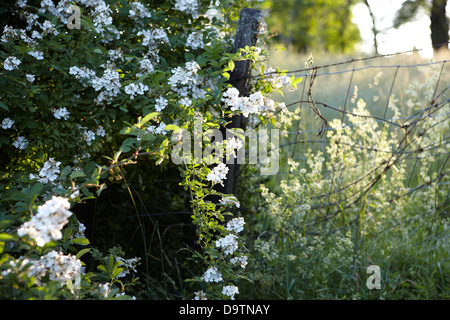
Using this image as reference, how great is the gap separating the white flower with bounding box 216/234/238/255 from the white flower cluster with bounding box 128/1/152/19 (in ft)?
4.19

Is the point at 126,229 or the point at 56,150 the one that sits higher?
the point at 56,150

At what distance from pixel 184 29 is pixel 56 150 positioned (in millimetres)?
1050

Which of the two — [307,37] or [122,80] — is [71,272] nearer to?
[122,80]

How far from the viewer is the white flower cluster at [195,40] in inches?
90.6

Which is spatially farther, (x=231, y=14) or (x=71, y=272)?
(x=231, y=14)

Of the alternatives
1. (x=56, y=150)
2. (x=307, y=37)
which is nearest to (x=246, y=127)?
(x=56, y=150)

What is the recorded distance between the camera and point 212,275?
5.96 ft

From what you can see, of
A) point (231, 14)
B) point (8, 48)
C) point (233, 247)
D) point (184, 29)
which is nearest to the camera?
point (233, 247)

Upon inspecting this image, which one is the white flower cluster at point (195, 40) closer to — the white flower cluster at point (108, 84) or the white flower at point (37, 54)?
the white flower cluster at point (108, 84)

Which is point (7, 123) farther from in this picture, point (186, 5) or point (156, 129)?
point (186, 5)

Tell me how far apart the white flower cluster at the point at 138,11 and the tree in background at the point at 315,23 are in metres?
18.0

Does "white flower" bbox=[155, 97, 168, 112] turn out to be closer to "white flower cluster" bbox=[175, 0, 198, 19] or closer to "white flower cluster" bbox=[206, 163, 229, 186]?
"white flower cluster" bbox=[206, 163, 229, 186]
